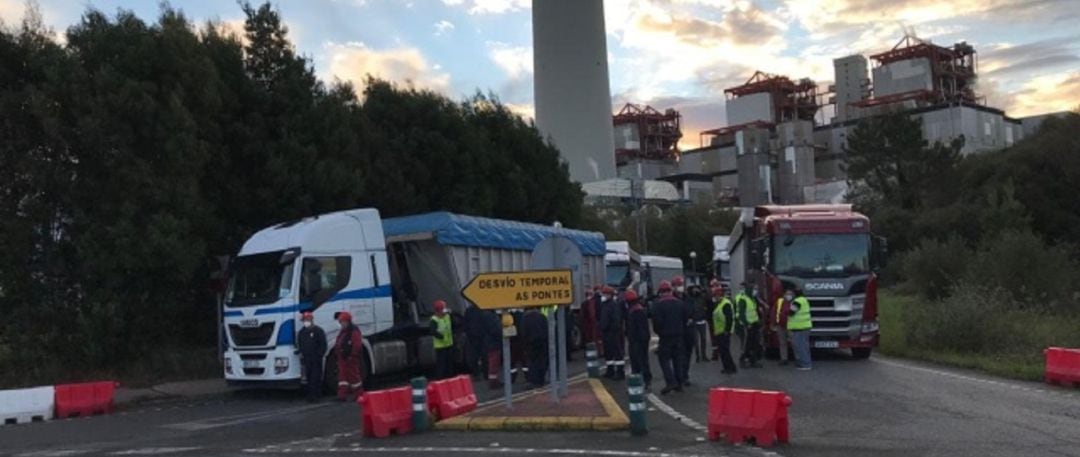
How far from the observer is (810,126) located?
384 feet

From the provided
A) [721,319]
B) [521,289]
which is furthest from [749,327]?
[521,289]

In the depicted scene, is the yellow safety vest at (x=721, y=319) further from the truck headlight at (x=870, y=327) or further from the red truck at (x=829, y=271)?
the truck headlight at (x=870, y=327)

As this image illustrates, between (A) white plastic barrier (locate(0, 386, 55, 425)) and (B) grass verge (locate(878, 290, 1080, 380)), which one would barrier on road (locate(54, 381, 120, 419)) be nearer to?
(A) white plastic barrier (locate(0, 386, 55, 425))

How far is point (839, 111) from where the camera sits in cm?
12306

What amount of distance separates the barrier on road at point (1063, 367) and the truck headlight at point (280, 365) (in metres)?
13.2

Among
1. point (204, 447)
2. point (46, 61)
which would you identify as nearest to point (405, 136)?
point (46, 61)

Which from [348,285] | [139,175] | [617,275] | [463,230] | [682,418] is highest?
[139,175]

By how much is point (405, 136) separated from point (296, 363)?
14557 mm

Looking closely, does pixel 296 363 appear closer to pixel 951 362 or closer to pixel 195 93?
pixel 195 93

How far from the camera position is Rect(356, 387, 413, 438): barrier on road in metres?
12.7

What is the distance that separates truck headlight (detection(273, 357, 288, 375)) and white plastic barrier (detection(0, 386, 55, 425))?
3636 millimetres

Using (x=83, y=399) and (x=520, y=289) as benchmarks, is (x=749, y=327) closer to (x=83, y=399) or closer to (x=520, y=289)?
(x=520, y=289)

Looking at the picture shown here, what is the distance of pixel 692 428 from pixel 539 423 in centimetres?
189

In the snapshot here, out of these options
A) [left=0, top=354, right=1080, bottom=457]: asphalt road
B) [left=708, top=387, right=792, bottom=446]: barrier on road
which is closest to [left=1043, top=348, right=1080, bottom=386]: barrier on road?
[left=0, top=354, right=1080, bottom=457]: asphalt road
